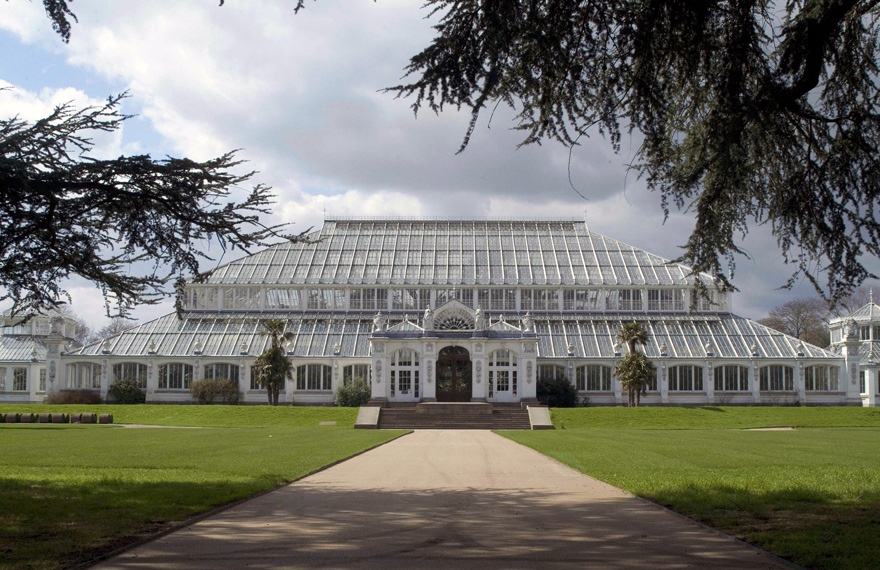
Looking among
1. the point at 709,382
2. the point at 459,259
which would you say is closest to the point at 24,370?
the point at 459,259

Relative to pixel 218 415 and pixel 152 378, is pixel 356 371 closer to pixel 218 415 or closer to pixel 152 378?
pixel 218 415

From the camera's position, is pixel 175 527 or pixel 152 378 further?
pixel 152 378

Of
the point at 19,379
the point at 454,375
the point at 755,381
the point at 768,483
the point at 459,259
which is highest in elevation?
the point at 459,259

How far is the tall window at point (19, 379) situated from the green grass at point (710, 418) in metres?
41.7

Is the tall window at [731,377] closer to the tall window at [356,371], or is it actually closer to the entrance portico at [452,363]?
the entrance portico at [452,363]

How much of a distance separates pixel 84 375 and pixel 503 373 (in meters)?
32.1

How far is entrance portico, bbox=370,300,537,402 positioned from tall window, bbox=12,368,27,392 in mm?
29094

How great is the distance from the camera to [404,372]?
55750 mm

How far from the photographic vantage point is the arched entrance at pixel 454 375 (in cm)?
5625

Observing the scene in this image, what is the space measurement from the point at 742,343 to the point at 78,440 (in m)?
47.8

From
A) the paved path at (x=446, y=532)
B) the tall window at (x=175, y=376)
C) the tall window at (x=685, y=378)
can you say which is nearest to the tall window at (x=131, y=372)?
the tall window at (x=175, y=376)

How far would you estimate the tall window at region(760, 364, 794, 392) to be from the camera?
59438 mm

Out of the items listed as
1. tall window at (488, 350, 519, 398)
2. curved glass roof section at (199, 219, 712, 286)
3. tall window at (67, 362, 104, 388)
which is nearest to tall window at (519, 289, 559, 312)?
curved glass roof section at (199, 219, 712, 286)

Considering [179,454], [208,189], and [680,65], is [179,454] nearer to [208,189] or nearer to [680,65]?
[208,189]
